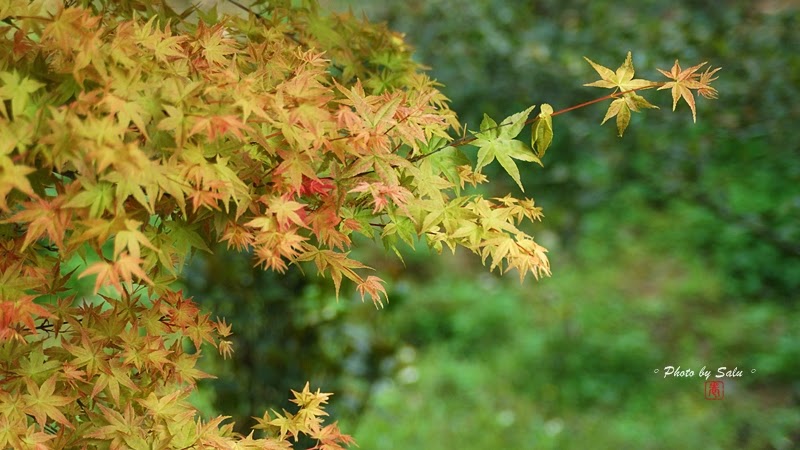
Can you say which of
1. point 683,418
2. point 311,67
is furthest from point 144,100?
point 683,418

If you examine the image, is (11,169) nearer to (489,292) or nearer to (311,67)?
(311,67)

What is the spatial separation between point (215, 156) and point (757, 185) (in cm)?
421

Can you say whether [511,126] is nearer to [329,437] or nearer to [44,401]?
[329,437]

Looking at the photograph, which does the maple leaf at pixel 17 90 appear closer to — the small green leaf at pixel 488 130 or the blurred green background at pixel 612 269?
the small green leaf at pixel 488 130

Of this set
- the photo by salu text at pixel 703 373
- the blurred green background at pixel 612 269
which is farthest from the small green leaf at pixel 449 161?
the photo by salu text at pixel 703 373

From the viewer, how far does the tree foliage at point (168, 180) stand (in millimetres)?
1203

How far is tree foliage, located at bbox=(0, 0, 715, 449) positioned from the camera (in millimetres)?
1203

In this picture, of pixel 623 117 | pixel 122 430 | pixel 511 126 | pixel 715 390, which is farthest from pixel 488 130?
pixel 715 390

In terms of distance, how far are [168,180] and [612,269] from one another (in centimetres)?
416

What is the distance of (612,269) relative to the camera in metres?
5.07

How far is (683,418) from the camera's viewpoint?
12.8 ft

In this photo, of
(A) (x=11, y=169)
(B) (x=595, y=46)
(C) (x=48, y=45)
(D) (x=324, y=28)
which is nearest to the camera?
(A) (x=11, y=169)

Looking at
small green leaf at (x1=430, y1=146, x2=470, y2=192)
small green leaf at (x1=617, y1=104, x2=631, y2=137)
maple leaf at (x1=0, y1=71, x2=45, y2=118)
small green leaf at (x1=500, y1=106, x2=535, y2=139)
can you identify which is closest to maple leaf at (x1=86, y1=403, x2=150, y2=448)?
maple leaf at (x1=0, y1=71, x2=45, y2=118)

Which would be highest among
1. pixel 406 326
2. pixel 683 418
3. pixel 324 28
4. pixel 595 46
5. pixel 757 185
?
pixel 324 28
